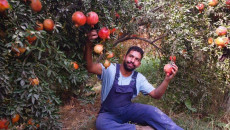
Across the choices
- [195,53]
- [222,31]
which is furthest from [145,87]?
[222,31]

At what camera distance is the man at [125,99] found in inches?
94.6

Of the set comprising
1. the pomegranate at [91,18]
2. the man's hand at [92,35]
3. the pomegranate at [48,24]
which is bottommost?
the man's hand at [92,35]

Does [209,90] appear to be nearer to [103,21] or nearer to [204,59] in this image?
[204,59]

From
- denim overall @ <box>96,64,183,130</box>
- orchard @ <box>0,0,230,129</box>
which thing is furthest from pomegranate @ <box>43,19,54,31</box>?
denim overall @ <box>96,64,183,130</box>

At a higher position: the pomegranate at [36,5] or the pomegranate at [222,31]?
the pomegranate at [222,31]

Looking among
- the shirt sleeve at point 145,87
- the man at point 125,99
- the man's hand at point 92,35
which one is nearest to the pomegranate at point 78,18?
the man's hand at point 92,35

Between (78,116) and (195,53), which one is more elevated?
(195,53)

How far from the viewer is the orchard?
1.14 meters

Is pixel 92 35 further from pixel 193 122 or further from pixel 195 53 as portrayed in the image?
pixel 193 122

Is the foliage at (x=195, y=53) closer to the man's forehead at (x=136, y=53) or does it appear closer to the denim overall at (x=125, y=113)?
the man's forehead at (x=136, y=53)

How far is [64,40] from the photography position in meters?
1.50

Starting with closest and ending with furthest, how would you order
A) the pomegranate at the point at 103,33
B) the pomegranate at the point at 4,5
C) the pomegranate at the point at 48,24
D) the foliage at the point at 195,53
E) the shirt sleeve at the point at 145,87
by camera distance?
1. the pomegranate at the point at 4,5
2. the pomegranate at the point at 48,24
3. the pomegranate at the point at 103,33
4. the foliage at the point at 195,53
5. the shirt sleeve at the point at 145,87

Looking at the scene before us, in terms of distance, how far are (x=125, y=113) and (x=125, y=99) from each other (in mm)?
173

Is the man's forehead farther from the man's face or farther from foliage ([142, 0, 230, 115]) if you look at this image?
foliage ([142, 0, 230, 115])
